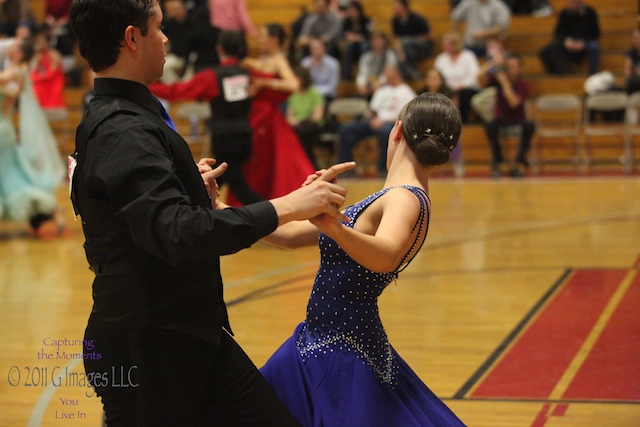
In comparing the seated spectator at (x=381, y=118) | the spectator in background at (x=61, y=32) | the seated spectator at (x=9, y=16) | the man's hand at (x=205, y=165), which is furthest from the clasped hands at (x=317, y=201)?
the spectator in background at (x=61, y=32)

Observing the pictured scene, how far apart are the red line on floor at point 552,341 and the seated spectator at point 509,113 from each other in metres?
6.29

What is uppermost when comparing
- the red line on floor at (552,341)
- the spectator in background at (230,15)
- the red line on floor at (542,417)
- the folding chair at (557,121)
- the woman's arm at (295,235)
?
the woman's arm at (295,235)

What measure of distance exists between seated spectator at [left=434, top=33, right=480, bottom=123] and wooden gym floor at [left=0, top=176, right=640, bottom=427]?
3.77m

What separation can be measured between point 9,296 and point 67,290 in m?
0.41

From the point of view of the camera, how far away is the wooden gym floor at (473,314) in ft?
15.0

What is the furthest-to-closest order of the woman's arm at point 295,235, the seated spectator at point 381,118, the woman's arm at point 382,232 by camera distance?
the seated spectator at point 381,118 < the woman's arm at point 295,235 < the woman's arm at point 382,232

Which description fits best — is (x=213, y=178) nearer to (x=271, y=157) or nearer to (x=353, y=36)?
(x=271, y=157)

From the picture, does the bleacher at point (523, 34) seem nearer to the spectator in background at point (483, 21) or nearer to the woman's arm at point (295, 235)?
the spectator in background at point (483, 21)

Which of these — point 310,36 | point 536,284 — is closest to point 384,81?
point 310,36

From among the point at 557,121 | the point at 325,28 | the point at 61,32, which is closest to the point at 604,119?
the point at 557,121

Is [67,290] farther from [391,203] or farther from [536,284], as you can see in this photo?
[391,203]

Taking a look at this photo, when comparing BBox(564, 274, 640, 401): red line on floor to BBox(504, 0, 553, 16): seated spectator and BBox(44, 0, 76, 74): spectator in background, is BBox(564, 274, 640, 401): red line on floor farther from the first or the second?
BBox(44, 0, 76, 74): spectator in background

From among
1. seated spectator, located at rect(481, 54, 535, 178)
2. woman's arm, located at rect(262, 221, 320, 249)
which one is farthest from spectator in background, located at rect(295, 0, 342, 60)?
woman's arm, located at rect(262, 221, 320, 249)

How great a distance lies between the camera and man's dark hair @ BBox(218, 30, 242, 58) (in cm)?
856
